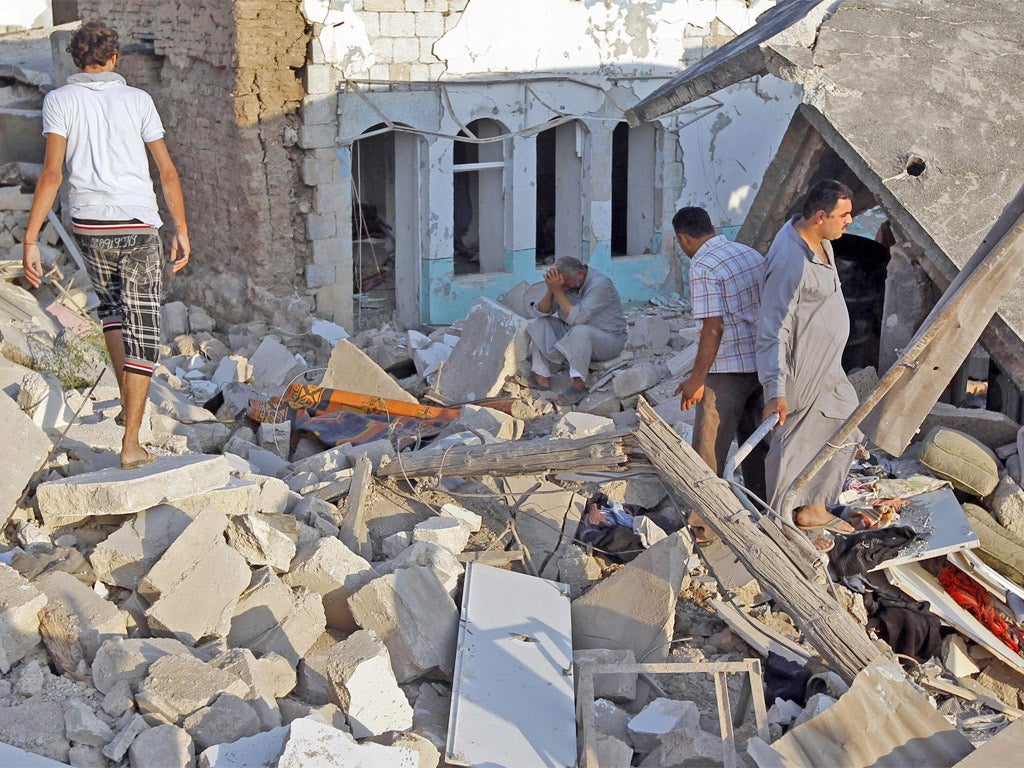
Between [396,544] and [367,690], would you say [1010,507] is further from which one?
[367,690]

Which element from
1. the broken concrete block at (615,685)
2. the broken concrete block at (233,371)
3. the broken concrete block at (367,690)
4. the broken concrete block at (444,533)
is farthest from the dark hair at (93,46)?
the broken concrete block at (233,371)

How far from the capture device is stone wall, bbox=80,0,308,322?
1016 cm

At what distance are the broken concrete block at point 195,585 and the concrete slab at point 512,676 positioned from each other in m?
0.96

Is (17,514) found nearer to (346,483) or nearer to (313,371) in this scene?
(346,483)

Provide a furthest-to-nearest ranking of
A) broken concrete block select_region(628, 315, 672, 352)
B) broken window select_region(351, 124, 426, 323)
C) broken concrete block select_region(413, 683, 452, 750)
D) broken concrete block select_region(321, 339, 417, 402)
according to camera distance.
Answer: broken window select_region(351, 124, 426, 323), broken concrete block select_region(628, 315, 672, 352), broken concrete block select_region(321, 339, 417, 402), broken concrete block select_region(413, 683, 452, 750)

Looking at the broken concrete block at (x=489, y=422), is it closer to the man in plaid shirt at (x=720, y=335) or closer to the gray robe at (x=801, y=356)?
the man in plaid shirt at (x=720, y=335)

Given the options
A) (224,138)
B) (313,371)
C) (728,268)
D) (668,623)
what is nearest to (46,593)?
(668,623)

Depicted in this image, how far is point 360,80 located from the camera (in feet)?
34.9

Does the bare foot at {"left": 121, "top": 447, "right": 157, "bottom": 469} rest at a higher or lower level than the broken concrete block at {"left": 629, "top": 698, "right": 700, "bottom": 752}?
higher

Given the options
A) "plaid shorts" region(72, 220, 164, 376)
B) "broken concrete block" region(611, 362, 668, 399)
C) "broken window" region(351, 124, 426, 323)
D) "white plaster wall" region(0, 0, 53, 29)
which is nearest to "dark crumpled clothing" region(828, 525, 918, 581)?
"broken concrete block" region(611, 362, 668, 399)

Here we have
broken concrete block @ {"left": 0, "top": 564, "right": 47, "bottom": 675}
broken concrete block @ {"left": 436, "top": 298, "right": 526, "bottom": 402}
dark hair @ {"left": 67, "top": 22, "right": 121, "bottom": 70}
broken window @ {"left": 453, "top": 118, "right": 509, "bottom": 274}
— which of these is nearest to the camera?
broken concrete block @ {"left": 0, "top": 564, "right": 47, "bottom": 675}

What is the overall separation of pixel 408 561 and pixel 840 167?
187 inches

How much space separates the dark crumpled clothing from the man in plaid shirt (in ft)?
1.83

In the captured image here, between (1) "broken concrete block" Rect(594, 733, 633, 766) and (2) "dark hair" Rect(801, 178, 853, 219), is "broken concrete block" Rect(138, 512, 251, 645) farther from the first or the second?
(2) "dark hair" Rect(801, 178, 853, 219)
